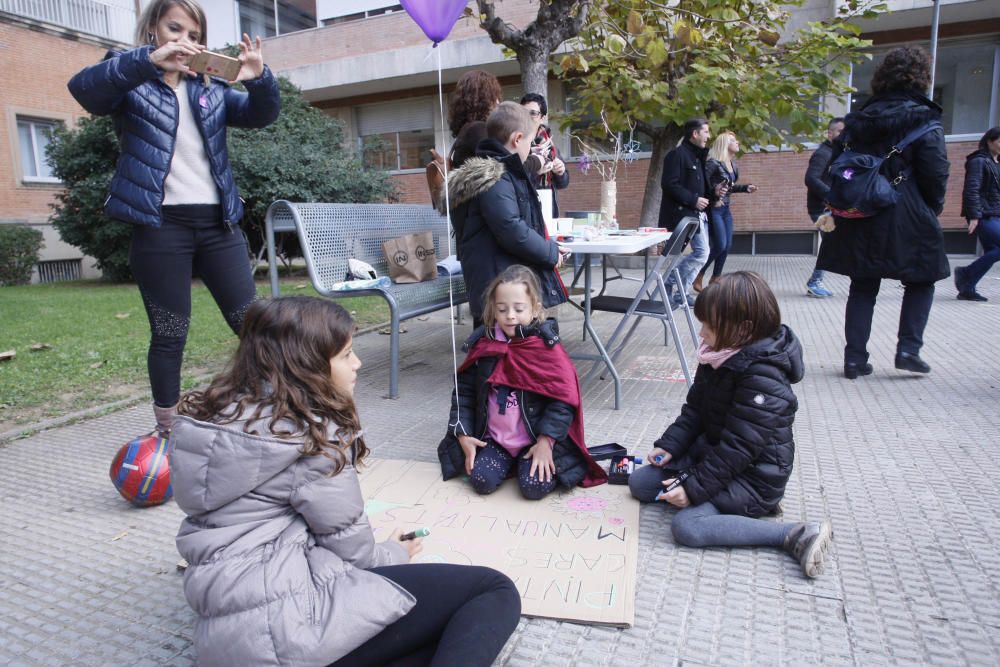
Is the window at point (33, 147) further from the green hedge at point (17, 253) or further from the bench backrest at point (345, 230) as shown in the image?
the bench backrest at point (345, 230)

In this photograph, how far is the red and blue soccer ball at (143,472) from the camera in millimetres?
2682

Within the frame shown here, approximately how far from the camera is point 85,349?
570 centimetres

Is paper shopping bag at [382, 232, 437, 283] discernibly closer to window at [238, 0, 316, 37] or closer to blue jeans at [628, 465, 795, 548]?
blue jeans at [628, 465, 795, 548]

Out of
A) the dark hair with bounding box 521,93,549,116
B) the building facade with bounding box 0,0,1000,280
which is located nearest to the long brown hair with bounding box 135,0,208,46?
the dark hair with bounding box 521,93,549,116

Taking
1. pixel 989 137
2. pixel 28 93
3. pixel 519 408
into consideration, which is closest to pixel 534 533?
pixel 519 408

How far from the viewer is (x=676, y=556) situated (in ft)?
7.63

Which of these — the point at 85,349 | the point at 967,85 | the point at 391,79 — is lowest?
the point at 85,349

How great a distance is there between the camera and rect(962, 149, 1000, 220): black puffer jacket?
698 centimetres

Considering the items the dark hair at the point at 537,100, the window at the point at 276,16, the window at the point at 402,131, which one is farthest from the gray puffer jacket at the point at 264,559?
the window at the point at 276,16

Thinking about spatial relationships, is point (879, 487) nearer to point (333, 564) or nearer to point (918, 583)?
point (918, 583)

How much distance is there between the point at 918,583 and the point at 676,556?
71cm

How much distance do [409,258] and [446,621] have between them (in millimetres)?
3384

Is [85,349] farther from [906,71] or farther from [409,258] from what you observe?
[906,71]

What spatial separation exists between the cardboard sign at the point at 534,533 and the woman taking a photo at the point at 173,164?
3.31 ft
